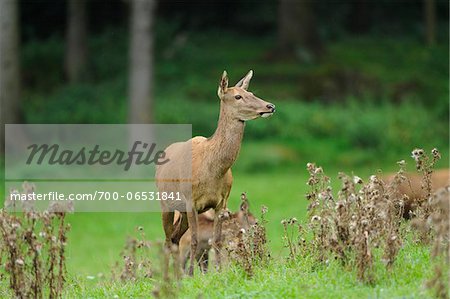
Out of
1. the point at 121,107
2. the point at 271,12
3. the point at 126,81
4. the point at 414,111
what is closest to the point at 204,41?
the point at 271,12

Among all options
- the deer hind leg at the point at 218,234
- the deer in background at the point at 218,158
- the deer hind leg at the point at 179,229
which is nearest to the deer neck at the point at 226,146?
the deer in background at the point at 218,158

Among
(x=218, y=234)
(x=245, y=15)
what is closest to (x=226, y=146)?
(x=218, y=234)

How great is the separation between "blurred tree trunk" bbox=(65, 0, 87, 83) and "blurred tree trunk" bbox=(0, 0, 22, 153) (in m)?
7.10

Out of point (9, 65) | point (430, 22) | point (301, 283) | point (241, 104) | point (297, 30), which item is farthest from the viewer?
point (430, 22)

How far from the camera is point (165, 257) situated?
685 centimetres

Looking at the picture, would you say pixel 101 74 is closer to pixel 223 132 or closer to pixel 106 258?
pixel 106 258

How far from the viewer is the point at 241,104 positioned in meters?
8.68

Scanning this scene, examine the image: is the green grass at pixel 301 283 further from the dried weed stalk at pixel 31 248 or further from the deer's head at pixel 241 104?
the deer's head at pixel 241 104

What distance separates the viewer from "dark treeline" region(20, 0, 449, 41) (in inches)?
1357

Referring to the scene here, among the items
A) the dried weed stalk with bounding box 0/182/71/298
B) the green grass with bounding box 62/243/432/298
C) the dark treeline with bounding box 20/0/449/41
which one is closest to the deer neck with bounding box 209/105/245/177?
the green grass with bounding box 62/243/432/298

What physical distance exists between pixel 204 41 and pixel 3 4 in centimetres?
1369

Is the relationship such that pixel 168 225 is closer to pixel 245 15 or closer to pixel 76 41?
pixel 76 41

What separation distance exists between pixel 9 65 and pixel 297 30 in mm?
11515

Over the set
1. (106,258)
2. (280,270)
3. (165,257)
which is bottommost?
(106,258)
